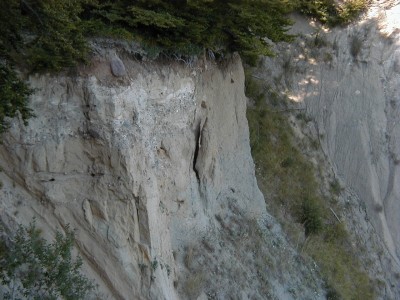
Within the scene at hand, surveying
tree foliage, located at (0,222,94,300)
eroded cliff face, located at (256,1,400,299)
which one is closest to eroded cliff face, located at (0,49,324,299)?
tree foliage, located at (0,222,94,300)

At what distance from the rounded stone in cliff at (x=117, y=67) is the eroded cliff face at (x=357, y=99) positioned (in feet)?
29.3

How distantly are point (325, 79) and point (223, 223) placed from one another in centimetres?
842

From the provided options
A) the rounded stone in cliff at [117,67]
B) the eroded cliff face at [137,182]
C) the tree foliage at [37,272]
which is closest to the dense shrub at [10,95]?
the eroded cliff face at [137,182]

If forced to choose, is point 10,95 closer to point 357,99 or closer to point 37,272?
point 37,272

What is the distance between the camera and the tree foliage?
6.25 metres

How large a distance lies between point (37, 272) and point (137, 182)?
2334 mm

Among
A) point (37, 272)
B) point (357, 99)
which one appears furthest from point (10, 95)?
point (357, 99)

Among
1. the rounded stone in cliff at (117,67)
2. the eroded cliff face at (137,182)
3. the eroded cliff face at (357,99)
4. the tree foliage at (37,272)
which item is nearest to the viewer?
the tree foliage at (37,272)

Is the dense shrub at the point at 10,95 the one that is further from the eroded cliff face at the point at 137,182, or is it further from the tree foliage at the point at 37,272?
the tree foliage at the point at 37,272

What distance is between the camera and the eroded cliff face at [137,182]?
776 cm

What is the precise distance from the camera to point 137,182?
27.2ft

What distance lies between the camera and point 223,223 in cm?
1109

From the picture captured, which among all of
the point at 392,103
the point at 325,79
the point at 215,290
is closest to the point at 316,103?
the point at 325,79

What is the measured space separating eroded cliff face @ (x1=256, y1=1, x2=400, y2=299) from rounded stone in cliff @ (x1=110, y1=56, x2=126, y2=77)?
8.94 metres
